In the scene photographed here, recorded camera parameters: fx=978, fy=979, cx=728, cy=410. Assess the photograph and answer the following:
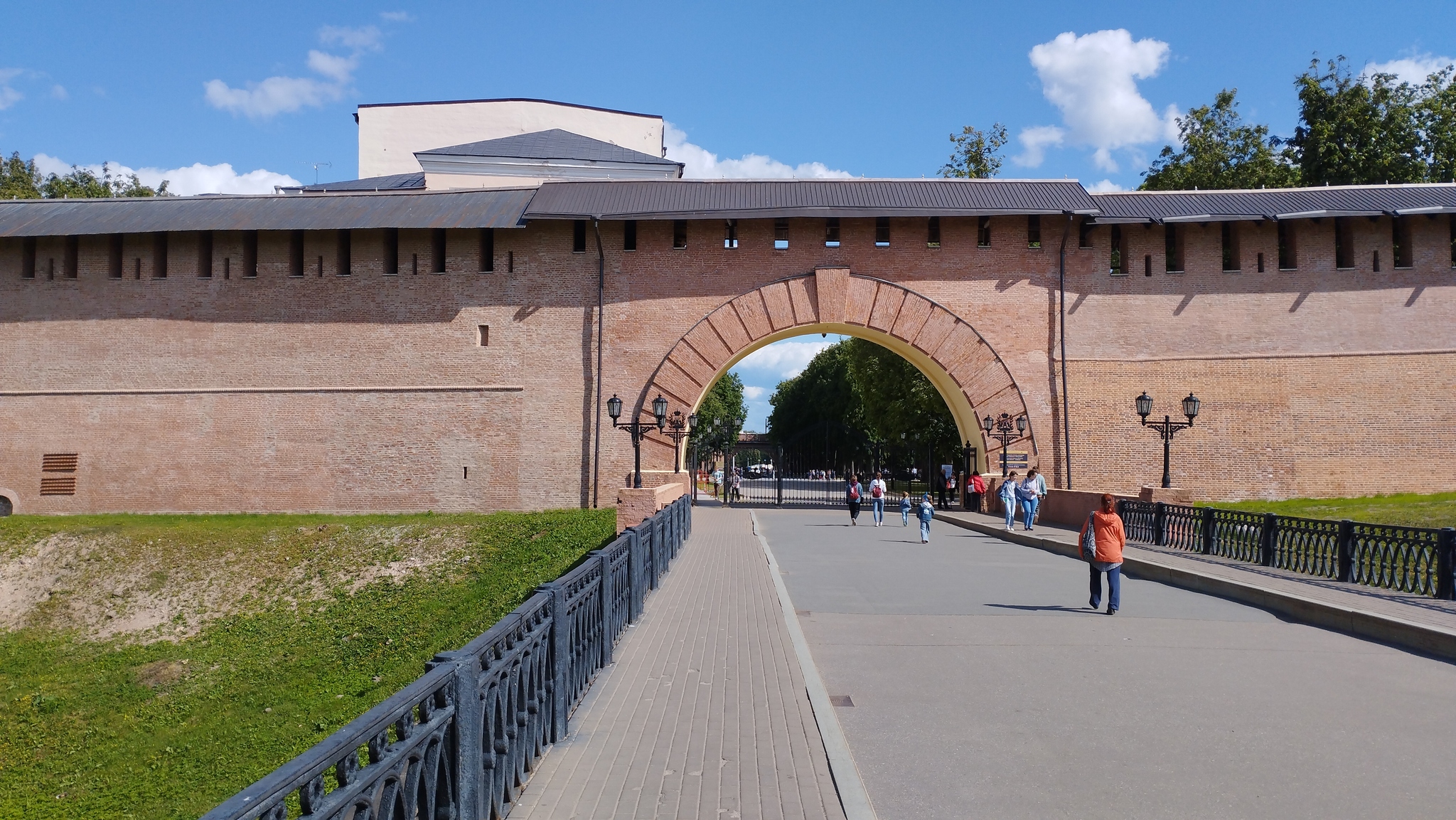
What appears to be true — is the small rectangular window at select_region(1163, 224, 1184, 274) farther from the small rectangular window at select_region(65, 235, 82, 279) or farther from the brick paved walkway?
the small rectangular window at select_region(65, 235, 82, 279)

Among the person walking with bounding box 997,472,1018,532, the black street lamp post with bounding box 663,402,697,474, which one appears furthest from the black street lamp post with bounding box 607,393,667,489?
the person walking with bounding box 997,472,1018,532

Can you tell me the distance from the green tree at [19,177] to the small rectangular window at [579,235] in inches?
1122

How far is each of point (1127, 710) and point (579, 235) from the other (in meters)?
20.3

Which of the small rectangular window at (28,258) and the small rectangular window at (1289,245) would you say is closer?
the small rectangular window at (1289,245)

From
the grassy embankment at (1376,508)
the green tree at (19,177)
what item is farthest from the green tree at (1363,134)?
the green tree at (19,177)

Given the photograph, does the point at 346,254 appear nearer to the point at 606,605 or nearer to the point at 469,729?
A: the point at 606,605

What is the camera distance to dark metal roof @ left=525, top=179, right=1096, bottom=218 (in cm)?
2292

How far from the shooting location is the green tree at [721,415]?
33.8 meters

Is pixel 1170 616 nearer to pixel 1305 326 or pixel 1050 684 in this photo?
pixel 1050 684

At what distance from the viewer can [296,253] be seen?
961 inches

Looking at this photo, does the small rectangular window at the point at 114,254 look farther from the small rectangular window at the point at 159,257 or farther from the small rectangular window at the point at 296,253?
the small rectangular window at the point at 296,253

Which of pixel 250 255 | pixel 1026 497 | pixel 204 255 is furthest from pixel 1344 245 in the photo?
pixel 204 255

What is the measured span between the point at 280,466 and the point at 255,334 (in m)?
3.34

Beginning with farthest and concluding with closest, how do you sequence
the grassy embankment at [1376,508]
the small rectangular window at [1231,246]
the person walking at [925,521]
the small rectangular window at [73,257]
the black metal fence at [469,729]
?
the small rectangular window at [73,257]
the small rectangular window at [1231,246]
the person walking at [925,521]
the grassy embankment at [1376,508]
the black metal fence at [469,729]
